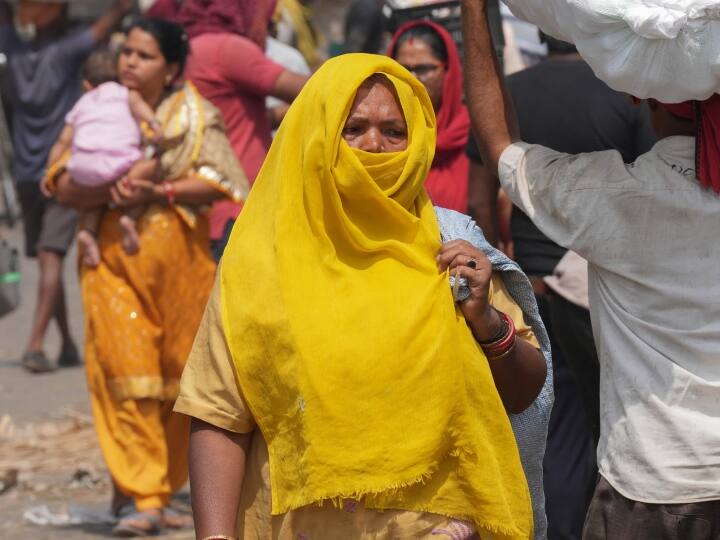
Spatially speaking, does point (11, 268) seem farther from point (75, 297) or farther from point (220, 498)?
point (75, 297)

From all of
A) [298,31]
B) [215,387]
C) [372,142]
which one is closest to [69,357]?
[298,31]

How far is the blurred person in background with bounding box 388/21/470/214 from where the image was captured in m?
5.93

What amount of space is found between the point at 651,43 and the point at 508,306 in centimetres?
64

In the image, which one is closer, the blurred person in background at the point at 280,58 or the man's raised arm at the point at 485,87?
the man's raised arm at the point at 485,87

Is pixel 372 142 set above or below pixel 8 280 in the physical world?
above

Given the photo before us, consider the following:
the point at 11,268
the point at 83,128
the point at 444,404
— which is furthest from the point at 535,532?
the point at 11,268

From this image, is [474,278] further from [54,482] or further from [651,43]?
[54,482]

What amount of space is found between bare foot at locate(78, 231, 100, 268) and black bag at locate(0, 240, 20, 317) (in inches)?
27.4

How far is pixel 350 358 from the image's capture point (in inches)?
122

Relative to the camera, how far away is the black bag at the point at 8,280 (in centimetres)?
675

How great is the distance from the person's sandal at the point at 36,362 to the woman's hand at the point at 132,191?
4.00 metres

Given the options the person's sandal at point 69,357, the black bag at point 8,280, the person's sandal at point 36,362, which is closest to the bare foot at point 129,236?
the black bag at point 8,280

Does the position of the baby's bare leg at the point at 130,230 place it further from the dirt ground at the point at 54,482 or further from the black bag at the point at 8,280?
the dirt ground at the point at 54,482

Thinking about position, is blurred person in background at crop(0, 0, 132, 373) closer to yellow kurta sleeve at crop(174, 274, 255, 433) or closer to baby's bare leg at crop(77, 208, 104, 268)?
baby's bare leg at crop(77, 208, 104, 268)
